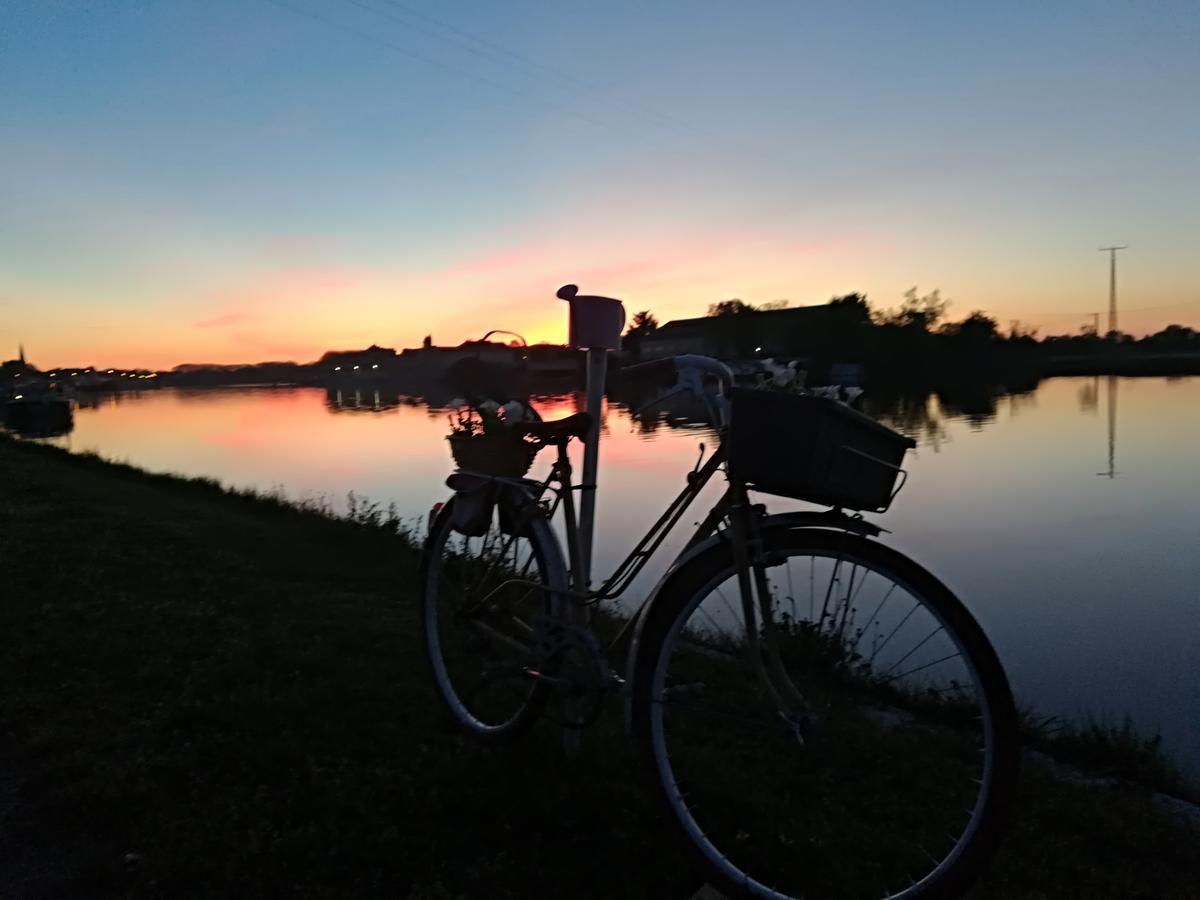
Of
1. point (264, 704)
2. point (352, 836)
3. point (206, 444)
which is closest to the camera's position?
point (352, 836)

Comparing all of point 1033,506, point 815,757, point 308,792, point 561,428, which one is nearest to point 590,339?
point 561,428

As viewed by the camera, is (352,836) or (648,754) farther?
(352,836)

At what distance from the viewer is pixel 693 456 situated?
771 inches

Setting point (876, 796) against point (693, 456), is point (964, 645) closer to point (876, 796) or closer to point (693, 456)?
point (876, 796)

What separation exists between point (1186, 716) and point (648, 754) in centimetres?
472

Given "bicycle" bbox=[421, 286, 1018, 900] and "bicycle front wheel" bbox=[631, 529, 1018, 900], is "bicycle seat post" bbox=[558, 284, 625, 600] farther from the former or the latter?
"bicycle front wheel" bbox=[631, 529, 1018, 900]

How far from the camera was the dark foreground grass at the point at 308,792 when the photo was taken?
1994 mm

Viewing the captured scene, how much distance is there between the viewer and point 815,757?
2.29 m

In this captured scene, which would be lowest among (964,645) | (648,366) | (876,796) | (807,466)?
A: (876,796)

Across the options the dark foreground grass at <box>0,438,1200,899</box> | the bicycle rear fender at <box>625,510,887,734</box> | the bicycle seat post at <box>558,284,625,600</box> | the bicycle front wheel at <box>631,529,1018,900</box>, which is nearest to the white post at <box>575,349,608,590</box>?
the bicycle seat post at <box>558,284,625,600</box>

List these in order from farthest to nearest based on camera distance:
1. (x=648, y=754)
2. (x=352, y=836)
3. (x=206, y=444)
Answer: (x=206, y=444), (x=352, y=836), (x=648, y=754)

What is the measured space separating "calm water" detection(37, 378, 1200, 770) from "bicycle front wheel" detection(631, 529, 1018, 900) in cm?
268

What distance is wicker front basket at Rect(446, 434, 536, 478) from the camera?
270 cm

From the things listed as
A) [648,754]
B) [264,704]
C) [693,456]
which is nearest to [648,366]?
[648,754]
